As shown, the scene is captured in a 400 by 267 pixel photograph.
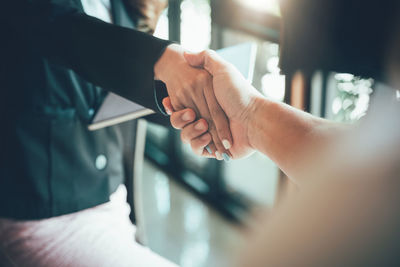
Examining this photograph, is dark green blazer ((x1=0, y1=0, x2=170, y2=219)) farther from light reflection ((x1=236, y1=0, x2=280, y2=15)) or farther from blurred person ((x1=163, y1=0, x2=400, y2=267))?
light reflection ((x1=236, y1=0, x2=280, y2=15))

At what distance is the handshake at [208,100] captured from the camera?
809 millimetres

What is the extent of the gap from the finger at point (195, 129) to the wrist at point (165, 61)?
0.15 m

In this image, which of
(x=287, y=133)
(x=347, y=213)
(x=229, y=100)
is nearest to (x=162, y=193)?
(x=229, y=100)

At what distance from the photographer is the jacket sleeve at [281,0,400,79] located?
0.50m

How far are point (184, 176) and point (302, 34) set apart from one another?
2.36 metres

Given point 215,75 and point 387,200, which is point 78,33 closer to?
point 215,75

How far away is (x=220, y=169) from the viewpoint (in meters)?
2.62

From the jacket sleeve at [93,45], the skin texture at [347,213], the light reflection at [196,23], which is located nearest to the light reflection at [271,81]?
the light reflection at [196,23]

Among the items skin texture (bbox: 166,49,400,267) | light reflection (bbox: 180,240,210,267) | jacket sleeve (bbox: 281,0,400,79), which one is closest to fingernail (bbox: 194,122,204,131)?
jacket sleeve (bbox: 281,0,400,79)

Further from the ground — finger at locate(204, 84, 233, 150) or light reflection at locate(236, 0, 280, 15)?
light reflection at locate(236, 0, 280, 15)

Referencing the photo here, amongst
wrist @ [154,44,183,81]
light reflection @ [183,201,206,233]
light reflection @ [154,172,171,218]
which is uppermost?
wrist @ [154,44,183,81]

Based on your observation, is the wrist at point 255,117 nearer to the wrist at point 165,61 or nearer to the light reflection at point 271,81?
the wrist at point 165,61

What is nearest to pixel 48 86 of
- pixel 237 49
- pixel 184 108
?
pixel 184 108

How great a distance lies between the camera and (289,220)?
0.90 ft
